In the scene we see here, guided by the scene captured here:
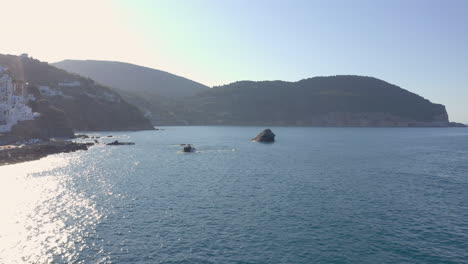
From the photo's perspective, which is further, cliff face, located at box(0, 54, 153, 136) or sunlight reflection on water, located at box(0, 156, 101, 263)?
cliff face, located at box(0, 54, 153, 136)

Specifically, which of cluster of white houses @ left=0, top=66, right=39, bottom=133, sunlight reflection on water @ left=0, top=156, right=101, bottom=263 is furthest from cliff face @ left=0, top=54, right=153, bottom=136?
sunlight reflection on water @ left=0, top=156, right=101, bottom=263

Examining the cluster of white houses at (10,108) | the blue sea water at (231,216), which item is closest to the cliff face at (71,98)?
the cluster of white houses at (10,108)

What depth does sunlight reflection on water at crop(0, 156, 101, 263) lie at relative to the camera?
22.8m

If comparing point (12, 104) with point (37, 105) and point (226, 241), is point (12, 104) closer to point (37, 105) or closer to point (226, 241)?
point (37, 105)

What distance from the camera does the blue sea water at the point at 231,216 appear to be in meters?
22.8

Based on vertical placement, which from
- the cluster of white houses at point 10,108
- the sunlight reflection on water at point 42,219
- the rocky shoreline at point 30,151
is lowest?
the sunlight reflection on water at point 42,219

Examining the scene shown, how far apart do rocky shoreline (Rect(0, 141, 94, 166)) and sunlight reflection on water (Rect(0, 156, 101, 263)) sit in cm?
1689

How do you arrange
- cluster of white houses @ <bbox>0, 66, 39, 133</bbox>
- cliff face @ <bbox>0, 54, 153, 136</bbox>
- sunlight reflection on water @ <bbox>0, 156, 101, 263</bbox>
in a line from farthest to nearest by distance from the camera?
cliff face @ <bbox>0, 54, 153, 136</bbox>
cluster of white houses @ <bbox>0, 66, 39, 133</bbox>
sunlight reflection on water @ <bbox>0, 156, 101, 263</bbox>

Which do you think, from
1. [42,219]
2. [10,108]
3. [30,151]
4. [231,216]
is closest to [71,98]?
[10,108]

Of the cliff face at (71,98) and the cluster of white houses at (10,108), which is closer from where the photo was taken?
the cluster of white houses at (10,108)

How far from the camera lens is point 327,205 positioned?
35125 mm

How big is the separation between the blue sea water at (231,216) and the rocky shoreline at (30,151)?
22.1 feet

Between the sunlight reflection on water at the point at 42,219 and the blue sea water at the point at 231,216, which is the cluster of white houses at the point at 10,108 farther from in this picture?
the sunlight reflection on water at the point at 42,219

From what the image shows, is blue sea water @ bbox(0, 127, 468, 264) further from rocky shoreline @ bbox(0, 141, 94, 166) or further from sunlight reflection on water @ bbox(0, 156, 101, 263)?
rocky shoreline @ bbox(0, 141, 94, 166)
